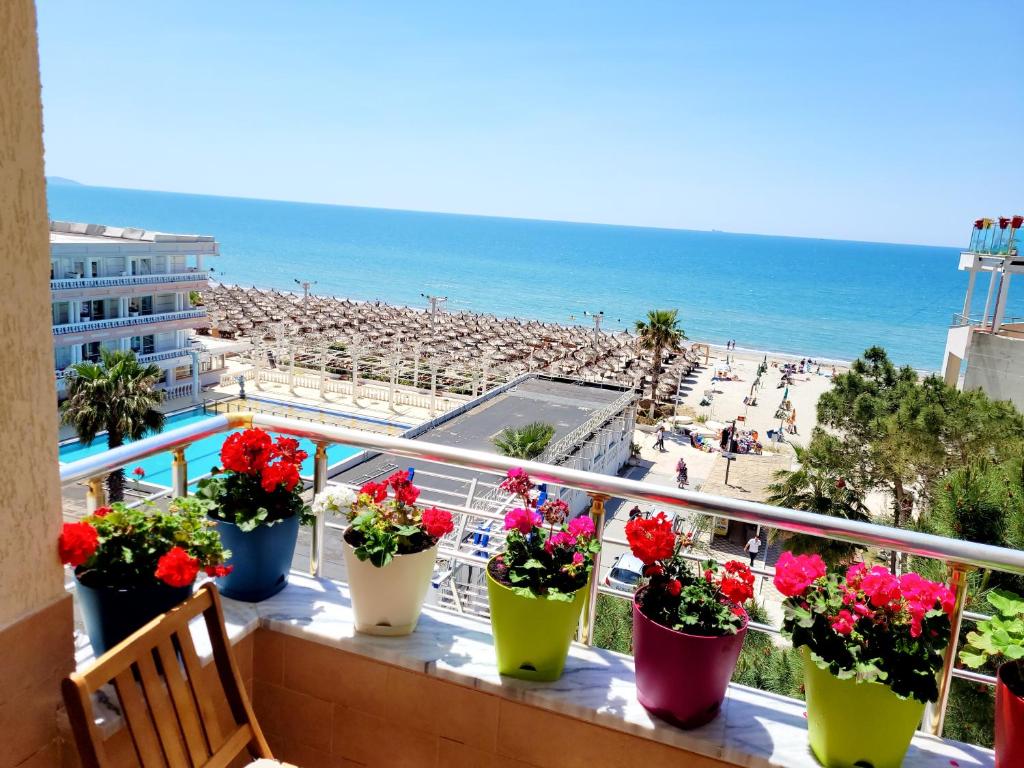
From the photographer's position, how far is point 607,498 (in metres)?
2.34

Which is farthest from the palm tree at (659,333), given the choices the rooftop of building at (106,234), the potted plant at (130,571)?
the potted plant at (130,571)

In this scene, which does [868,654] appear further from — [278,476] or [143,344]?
[143,344]

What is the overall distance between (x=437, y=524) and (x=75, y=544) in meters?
0.99

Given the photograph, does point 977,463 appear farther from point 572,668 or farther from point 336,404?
point 336,404

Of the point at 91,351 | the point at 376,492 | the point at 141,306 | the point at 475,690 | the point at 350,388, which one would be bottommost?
the point at 350,388

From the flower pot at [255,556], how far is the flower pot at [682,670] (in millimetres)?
1219

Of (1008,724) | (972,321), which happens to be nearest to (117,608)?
(1008,724)

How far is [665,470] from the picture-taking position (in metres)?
23.1

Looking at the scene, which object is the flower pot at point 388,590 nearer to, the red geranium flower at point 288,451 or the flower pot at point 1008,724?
the red geranium flower at point 288,451

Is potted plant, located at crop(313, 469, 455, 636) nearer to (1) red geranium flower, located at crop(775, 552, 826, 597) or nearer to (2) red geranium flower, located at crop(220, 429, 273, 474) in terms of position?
(2) red geranium flower, located at crop(220, 429, 273, 474)

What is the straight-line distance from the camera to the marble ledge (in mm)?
1948

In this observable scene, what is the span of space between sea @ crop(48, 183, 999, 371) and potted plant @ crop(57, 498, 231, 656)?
201 feet

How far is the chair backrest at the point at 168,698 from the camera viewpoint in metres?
1.44

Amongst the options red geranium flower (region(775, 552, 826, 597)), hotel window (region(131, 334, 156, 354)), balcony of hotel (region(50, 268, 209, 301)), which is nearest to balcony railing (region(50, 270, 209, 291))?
balcony of hotel (region(50, 268, 209, 301))
